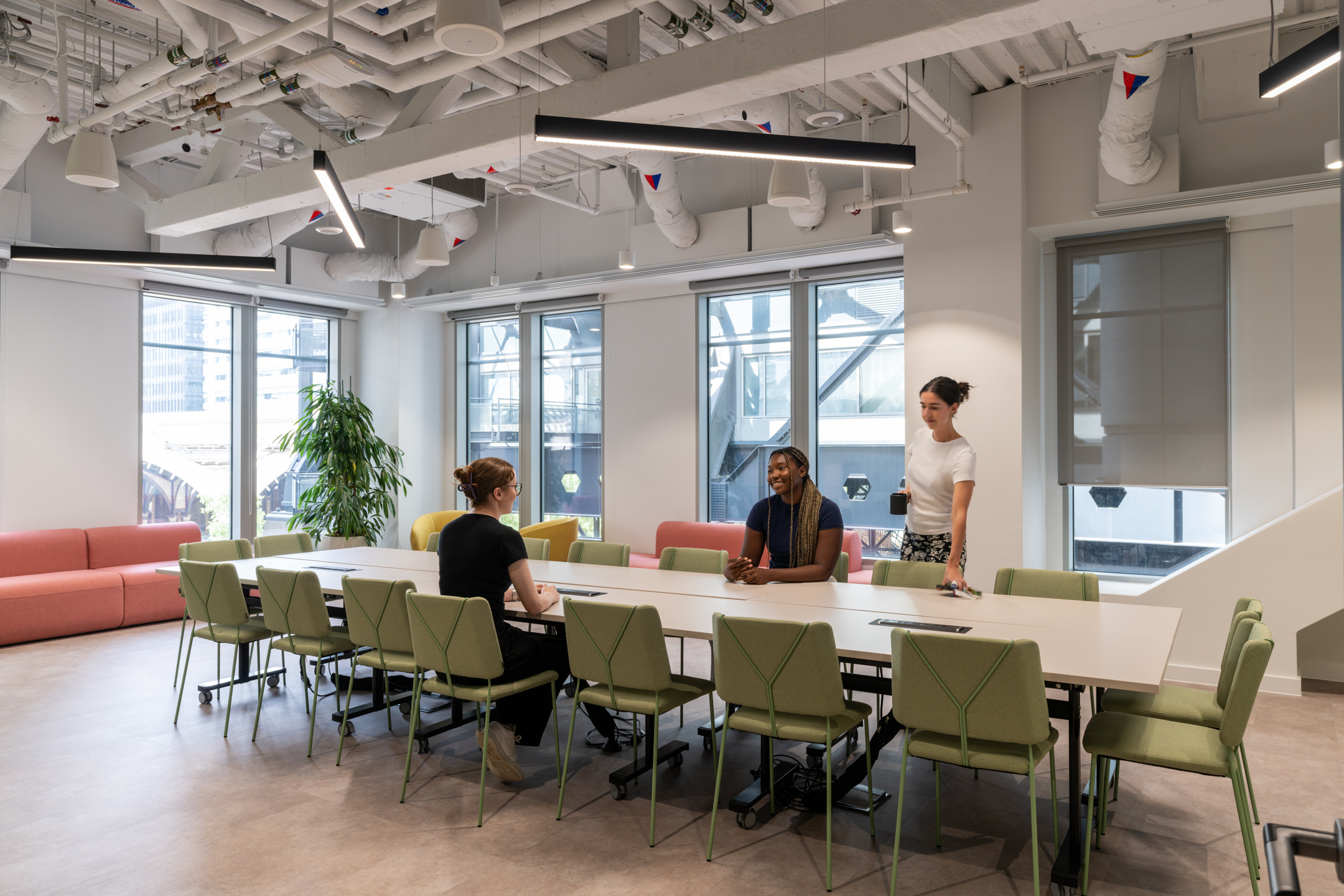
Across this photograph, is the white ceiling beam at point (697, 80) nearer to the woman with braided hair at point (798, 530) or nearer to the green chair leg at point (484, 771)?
the woman with braided hair at point (798, 530)

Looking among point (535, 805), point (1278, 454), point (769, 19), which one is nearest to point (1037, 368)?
point (1278, 454)

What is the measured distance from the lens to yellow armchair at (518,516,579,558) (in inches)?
292

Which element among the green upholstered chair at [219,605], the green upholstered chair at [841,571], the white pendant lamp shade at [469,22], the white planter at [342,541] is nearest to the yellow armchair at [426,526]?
the white planter at [342,541]

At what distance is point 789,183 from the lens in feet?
17.4

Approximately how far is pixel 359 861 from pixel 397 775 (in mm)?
861

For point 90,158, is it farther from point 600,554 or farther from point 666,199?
point 666,199

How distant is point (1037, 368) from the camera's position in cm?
622

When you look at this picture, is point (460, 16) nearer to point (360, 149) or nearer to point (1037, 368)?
point (360, 149)

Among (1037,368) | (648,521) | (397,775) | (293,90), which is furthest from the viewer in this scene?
(648,521)

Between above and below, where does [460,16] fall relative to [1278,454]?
above

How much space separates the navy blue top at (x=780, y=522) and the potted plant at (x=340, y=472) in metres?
5.70

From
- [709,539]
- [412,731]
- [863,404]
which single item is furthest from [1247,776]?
[709,539]

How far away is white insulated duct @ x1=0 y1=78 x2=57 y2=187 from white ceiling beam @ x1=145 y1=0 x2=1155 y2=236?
46.0 inches

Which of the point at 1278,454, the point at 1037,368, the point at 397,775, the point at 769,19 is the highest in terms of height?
the point at 769,19
